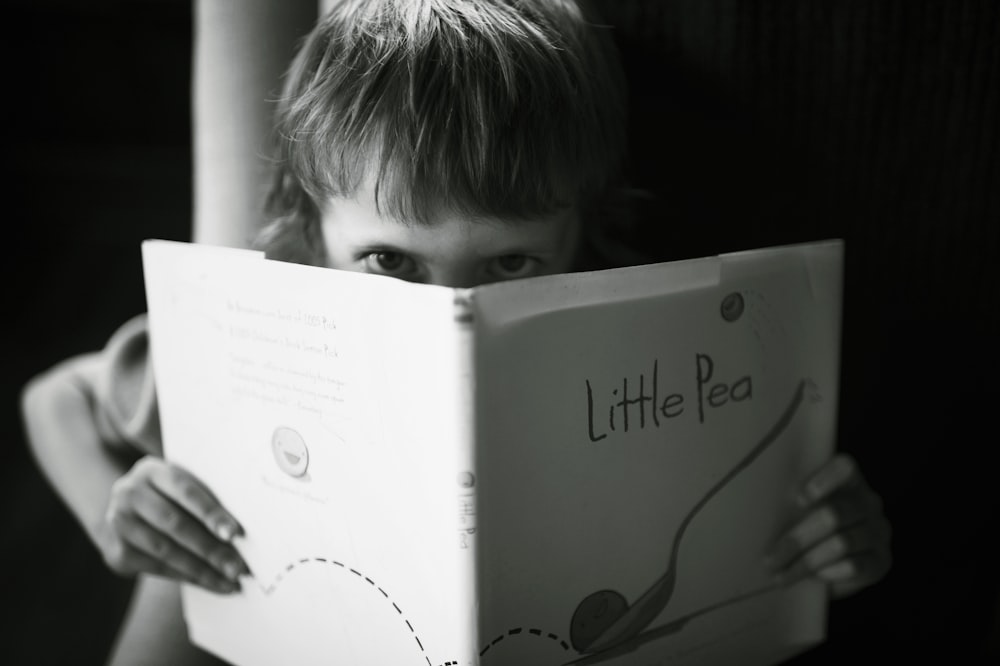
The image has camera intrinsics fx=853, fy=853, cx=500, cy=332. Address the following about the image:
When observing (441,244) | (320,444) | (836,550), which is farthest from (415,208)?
(836,550)

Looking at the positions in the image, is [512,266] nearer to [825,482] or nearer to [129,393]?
[825,482]

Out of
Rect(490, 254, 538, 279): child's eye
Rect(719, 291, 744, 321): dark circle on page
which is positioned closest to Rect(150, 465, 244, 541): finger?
Rect(490, 254, 538, 279): child's eye

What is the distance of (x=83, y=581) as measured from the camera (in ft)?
4.11

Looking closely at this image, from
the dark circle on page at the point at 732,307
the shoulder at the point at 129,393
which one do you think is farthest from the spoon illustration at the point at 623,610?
the shoulder at the point at 129,393

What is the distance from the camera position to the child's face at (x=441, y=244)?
0.60m

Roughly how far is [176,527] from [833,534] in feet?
1.57

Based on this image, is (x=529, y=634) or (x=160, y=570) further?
(x=160, y=570)

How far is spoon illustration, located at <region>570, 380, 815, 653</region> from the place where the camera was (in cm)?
53

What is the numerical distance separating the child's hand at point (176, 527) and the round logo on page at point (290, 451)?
0.29ft

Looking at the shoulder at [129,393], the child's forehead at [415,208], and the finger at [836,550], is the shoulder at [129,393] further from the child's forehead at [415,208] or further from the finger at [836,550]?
the finger at [836,550]

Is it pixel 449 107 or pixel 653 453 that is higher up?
pixel 449 107

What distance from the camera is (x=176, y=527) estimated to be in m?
0.62

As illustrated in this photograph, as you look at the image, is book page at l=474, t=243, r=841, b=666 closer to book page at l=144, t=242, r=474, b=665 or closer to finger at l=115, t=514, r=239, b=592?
book page at l=144, t=242, r=474, b=665

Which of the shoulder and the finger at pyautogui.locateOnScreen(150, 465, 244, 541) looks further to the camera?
the shoulder
